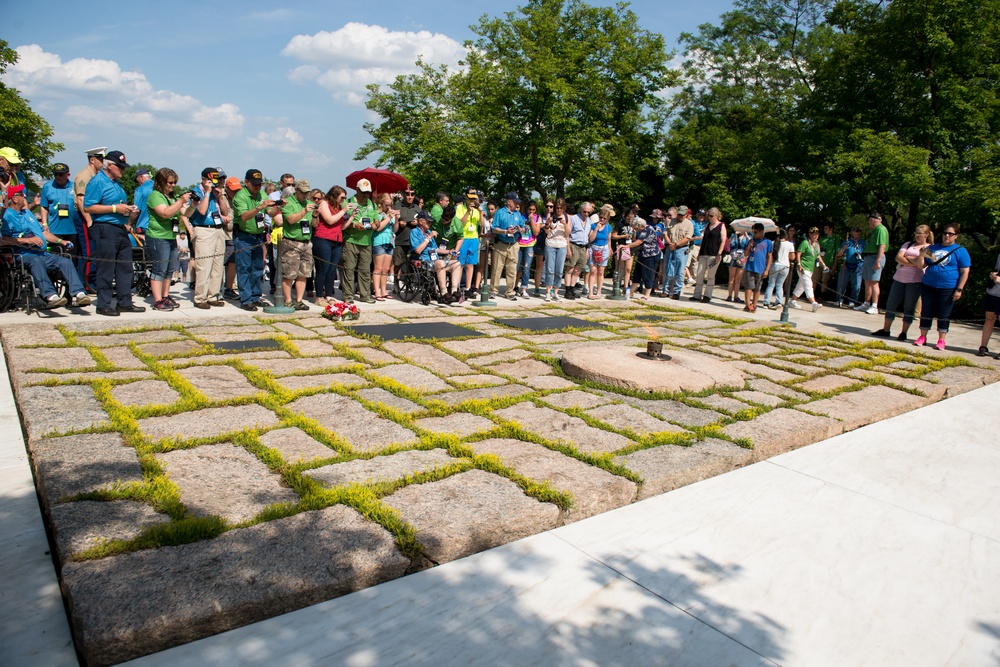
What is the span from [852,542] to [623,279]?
31.9 feet

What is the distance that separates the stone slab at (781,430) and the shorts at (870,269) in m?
8.11

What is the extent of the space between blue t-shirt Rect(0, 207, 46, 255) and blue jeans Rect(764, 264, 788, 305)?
10927mm

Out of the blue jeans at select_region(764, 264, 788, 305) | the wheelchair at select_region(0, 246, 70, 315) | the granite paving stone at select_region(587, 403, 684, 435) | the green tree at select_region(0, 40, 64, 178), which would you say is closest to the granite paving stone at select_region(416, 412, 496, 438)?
the granite paving stone at select_region(587, 403, 684, 435)

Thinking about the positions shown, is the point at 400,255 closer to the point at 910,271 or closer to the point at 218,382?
the point at 218,382

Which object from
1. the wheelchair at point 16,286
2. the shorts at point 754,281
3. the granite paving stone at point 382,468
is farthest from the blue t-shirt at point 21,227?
the shorts at point 754,281

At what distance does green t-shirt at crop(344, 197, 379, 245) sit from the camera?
8461 mm

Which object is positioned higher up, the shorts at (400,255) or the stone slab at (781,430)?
the shorts at (400,255)

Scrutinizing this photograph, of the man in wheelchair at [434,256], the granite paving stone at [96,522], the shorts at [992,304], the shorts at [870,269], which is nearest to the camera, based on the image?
the granite paving stone at [96,522]

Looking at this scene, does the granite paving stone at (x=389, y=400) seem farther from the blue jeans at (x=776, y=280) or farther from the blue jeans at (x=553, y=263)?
the blue jeans at (x=776, y=280)

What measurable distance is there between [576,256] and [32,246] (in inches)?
306

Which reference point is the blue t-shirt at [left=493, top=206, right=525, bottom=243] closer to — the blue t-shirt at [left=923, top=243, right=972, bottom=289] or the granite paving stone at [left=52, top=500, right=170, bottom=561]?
the blue t-shirt at [left=923, top=243, right=972, bottom=289]

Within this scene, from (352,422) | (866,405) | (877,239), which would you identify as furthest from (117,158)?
(877,239)

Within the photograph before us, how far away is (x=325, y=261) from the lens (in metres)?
8.45

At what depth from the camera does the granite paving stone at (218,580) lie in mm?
2004
